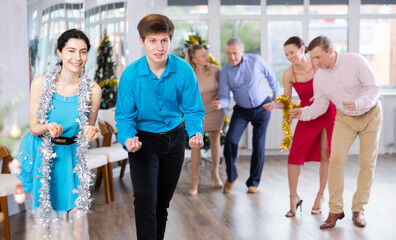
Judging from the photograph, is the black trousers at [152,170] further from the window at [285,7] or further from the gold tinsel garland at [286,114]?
the window at [285,7]

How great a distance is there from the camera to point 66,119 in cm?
303

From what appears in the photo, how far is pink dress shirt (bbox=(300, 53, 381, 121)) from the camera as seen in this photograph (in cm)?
411

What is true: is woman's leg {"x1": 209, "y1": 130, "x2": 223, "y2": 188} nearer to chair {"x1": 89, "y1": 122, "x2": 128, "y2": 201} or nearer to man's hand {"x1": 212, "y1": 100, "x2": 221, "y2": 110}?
man's hand {"x1": 212, "y1": 100, "x2": 221, "y2": 110}

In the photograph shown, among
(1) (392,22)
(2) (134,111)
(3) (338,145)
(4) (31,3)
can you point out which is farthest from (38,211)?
(1) (392,22)

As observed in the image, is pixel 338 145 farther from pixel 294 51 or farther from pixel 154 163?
pixel 154 163

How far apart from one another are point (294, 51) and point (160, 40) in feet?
7.05

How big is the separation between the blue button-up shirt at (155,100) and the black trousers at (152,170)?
2.6 inches

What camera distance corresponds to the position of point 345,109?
4.15 metres

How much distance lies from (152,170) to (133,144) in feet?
0.87

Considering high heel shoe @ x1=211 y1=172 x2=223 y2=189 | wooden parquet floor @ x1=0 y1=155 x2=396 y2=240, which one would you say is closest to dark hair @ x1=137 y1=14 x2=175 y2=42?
wooden parquet floor @ x1=0 y1=155 x2=396 y2=240

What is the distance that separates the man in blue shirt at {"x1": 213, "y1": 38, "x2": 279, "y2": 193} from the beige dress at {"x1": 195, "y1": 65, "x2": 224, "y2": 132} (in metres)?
0.15

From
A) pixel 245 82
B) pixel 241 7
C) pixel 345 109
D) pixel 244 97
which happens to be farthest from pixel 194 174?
pixel 241 7

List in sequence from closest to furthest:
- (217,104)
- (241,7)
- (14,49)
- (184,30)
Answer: (14,49)
(217,104)
(184,30)
(241,7)

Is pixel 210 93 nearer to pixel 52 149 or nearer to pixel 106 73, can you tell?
pixel 106 73
